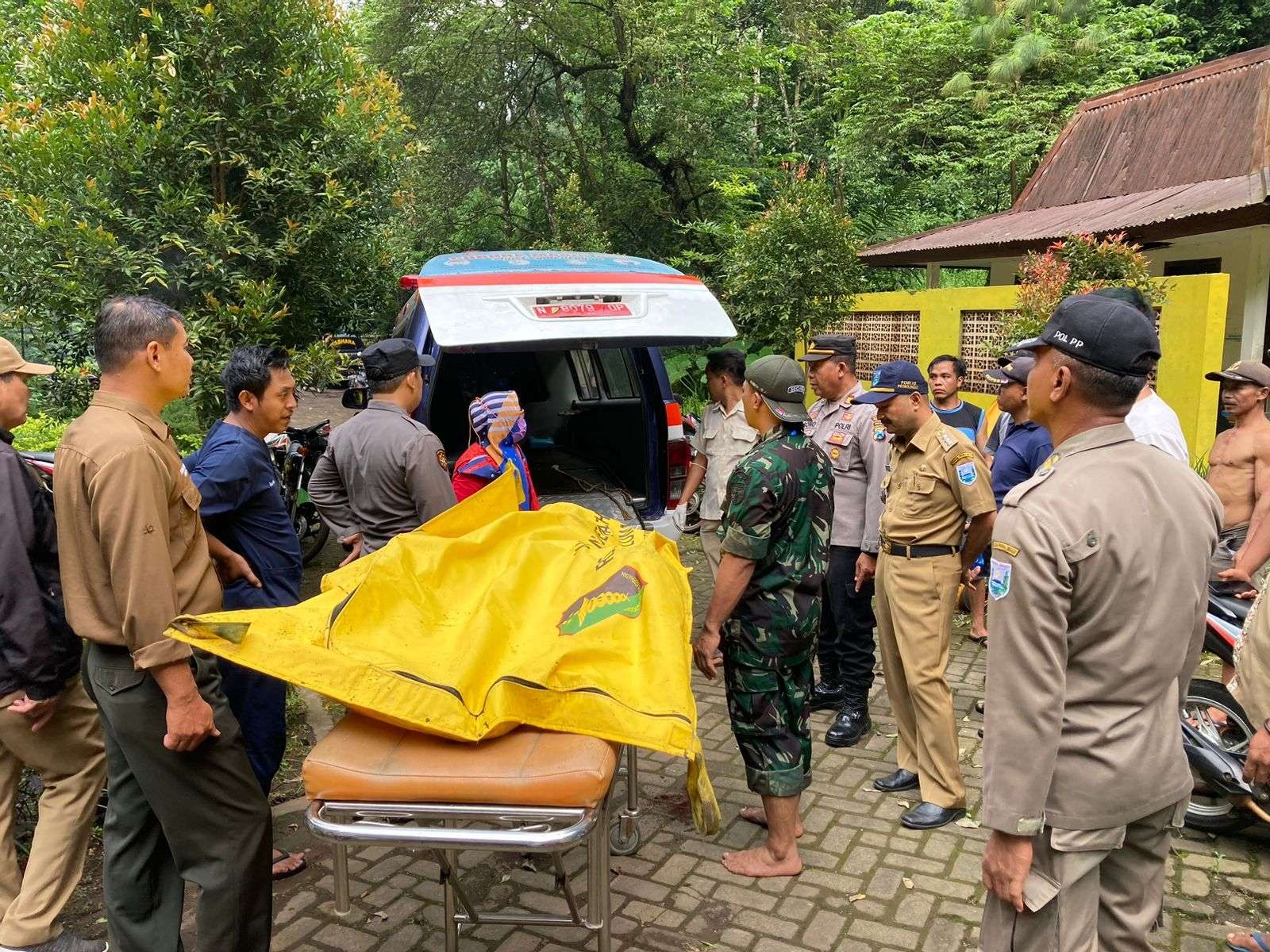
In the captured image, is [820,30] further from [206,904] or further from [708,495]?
[206,904]

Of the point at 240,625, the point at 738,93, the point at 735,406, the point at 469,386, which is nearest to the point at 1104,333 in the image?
the point at 240,625

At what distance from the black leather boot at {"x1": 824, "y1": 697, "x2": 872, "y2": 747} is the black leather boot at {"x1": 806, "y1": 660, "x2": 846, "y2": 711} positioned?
8.0 inches

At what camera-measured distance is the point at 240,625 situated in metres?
2.04

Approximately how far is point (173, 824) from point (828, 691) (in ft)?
10.6

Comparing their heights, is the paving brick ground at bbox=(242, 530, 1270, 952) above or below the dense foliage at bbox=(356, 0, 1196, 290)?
below

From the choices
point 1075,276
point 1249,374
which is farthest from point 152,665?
point 1075,276

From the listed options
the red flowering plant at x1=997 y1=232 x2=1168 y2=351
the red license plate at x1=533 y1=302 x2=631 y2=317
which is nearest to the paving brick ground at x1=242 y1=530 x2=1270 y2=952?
the red license plate at x1=533 y1=302 x2=631 y2=317

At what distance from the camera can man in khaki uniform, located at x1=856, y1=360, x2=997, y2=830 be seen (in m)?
3.50

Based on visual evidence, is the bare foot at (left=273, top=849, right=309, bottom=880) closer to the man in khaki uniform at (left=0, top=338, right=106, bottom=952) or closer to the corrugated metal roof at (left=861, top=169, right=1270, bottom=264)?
the man in khaki uniform at (left=0, top=338, right=106, bottom=952)

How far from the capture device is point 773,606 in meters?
3.13

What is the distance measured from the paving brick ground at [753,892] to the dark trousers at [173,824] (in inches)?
18.1

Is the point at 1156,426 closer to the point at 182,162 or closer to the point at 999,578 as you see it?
the point at 999,578

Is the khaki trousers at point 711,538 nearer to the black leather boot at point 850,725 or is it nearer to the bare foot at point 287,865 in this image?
the black leather boot at point 850,725

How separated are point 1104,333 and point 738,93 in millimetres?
12878
